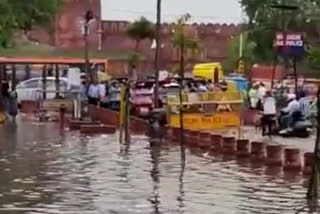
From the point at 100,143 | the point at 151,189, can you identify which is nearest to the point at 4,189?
the point at 151,189

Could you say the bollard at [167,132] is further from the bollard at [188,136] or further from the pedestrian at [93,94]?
the pedestrian at [93,94]

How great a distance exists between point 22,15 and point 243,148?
23.5 meters

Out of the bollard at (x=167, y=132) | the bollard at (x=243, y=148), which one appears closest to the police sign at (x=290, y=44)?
the bollard at (x=167, y=132)

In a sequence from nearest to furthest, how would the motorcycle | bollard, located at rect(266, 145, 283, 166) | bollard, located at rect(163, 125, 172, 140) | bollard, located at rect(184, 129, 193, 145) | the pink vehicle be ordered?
1. bollard, located at rect(266, 145, 283, 166)
2. bollard, located at rect(184, 129, 193, 145)
3. bollard, located at rect(163, 125, 172, 140)
4. the motorcycle
5. the pink vehicle

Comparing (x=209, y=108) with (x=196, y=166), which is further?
(x=209, y=108)

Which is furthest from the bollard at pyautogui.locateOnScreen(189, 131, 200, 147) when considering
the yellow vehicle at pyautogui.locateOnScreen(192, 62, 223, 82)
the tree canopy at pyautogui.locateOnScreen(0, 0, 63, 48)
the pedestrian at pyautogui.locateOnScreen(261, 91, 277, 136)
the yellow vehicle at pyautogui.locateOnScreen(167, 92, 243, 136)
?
the yellow vehicle at pyautogui.locateOnScreen(192, 62, 223, 82)

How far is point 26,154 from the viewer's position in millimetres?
26250

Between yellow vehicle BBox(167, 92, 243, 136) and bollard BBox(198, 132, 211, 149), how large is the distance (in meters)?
3.78

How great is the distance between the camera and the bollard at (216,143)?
27.4 metres

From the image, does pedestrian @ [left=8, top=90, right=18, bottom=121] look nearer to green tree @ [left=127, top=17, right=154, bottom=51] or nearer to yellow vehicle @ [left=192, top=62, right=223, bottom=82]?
yellow vehicle @ [left=192, top=62, right=223, bottom=82]

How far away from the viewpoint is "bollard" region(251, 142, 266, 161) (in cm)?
2492

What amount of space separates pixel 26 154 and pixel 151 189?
7914 millimetres

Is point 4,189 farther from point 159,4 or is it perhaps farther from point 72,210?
point 159,4

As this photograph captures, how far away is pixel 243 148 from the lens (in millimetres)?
25953
